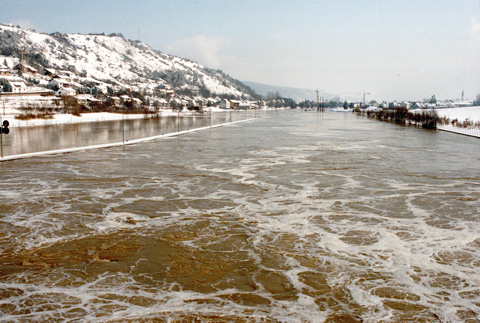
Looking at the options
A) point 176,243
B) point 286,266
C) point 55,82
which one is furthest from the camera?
point 55,82

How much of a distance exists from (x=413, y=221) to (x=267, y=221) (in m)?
3.19

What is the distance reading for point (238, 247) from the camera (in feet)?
23.2

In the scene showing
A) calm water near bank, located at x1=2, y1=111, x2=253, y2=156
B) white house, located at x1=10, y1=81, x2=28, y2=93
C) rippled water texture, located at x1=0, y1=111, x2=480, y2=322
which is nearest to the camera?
rippled water texture, located at x1=0, y1=111, x2=480, y2=322

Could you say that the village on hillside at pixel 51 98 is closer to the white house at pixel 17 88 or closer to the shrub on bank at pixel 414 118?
the white house at pixel 17 88

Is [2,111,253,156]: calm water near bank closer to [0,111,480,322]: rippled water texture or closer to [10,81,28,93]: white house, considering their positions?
[0,111,480,322]: rippled water texture

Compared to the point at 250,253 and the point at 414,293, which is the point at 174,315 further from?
the point at 414,293

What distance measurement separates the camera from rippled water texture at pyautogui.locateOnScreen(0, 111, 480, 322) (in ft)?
16.5

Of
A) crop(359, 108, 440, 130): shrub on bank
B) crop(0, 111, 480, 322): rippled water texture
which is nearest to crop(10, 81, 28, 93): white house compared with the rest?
crop(359, 108, 440, 130): shrub on bank

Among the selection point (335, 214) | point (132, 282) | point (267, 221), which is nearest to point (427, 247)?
point (335, 214)

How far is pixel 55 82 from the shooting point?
123 meters

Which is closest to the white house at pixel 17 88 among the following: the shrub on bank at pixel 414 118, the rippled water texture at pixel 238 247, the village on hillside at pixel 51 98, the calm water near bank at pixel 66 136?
the village on hillside at pixel 51 98

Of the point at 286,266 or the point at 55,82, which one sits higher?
the point at 55,82

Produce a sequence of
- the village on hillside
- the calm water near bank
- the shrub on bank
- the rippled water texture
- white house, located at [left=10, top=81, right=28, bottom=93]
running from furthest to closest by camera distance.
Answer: white house, located at [left=10, top=81, right=28, bottom=93]
the village on hillside
the shrub on bank
the calm water near bank
the rippled water texture

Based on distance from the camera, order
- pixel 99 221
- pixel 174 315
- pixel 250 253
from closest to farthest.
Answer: pixel 174 315, pixel 250 253, pixel 99 221
